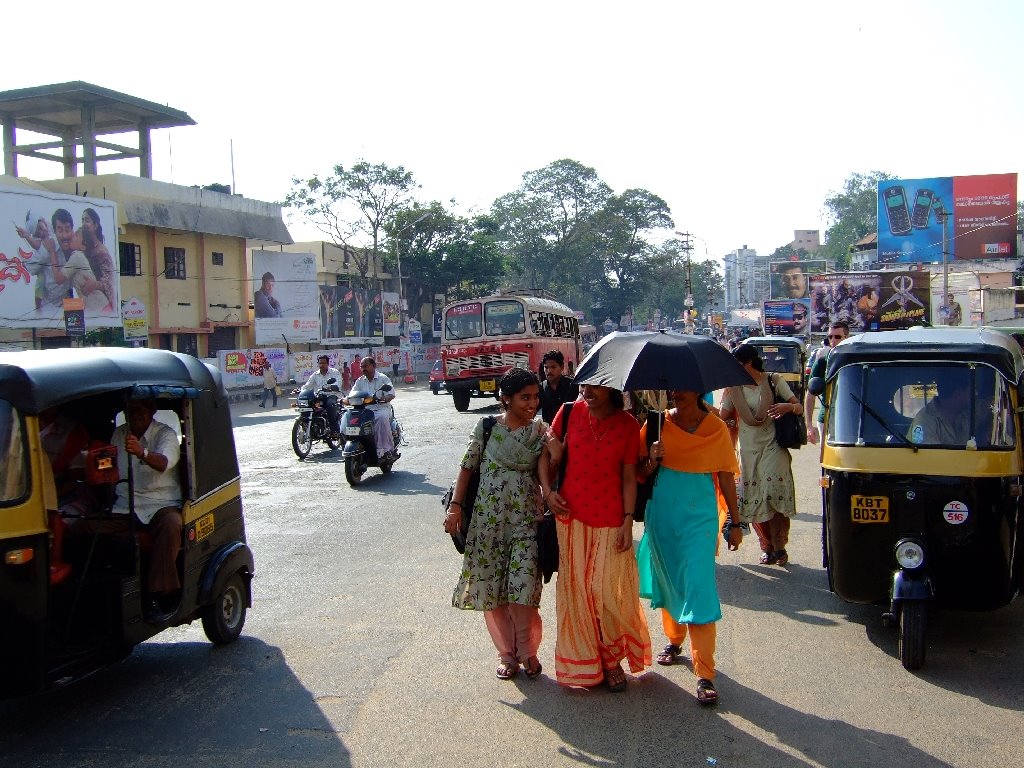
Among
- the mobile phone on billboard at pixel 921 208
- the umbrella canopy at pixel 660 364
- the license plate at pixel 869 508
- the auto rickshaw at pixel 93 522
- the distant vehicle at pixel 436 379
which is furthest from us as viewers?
the mobile phone on billboard at pixel 921 208

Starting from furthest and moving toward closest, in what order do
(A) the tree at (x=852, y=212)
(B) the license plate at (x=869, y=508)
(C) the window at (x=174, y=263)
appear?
(A) the tree at (x=852, y=212)
(C) the window at (x=174, y=263)
(B) the license plate at (x=869, y=508)

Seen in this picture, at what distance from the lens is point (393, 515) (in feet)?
32.1

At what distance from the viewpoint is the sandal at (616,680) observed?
472cm

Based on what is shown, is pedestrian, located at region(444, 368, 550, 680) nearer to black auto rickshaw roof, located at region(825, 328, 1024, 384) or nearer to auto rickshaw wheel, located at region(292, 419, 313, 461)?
black auto rickshaw roof, located at region(825, 328, 1024, 384)

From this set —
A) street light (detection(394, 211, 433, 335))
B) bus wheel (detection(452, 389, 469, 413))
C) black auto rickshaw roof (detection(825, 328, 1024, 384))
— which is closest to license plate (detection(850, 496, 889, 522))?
black auto rickshaw roof (detection(825, 328, 1024, 384))

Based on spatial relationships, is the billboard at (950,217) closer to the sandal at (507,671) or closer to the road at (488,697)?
the road at (488,697)

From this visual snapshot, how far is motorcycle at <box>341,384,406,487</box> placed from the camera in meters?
11.7

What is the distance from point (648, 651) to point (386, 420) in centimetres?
789

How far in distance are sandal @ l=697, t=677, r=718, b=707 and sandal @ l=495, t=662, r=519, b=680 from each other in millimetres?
949

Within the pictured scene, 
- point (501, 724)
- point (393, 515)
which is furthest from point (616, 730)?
point (393, 515)

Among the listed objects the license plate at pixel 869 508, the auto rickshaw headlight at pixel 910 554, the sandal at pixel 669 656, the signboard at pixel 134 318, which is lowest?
the sandal at pixel 669 656

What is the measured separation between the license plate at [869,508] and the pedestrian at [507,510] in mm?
1837

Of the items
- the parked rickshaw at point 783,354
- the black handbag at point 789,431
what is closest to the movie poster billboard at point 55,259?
the parked rickshaw at point 783,354

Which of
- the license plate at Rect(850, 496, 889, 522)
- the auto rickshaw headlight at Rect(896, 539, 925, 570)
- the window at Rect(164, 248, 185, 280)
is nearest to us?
the auto rickshaw headlight at Rect(896, 539, 925, 570)
